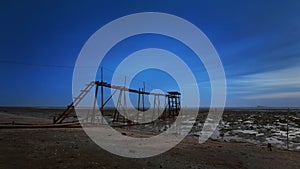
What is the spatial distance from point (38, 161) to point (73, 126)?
10708 millimetres

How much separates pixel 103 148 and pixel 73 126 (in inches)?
346

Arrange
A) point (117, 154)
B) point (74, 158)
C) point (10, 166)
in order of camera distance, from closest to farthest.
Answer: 1. point (10, 166)
2. point (74, 158)
3. point (117, 154)

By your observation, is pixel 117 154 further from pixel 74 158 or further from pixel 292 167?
pixel 292 167

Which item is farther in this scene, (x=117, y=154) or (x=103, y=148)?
(x=103, y=148)

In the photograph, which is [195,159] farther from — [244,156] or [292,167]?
[292,167]

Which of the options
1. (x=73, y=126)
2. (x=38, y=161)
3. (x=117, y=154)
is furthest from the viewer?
(x=73, y=126)

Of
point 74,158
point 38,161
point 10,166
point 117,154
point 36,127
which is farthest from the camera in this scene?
point 36,127

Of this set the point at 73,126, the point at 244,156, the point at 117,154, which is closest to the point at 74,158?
the point at 117,154

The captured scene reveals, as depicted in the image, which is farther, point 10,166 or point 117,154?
point 117,154

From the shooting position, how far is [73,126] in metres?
16.7

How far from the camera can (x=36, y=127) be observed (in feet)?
47.8

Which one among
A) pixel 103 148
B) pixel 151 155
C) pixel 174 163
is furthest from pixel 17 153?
pixel 174 163

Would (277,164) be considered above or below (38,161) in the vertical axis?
below

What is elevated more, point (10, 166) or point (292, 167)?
point (10, 166)
